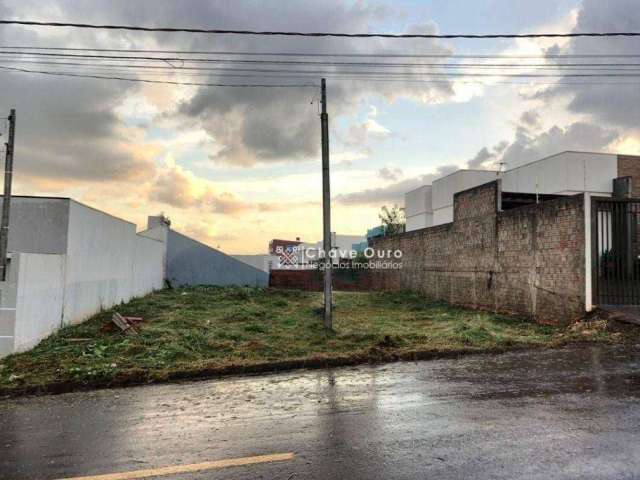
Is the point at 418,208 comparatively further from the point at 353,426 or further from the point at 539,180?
the point at 353,426

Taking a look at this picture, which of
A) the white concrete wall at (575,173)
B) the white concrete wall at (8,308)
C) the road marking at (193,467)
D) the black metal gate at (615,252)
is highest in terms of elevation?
the white concrete wall at (575,173)

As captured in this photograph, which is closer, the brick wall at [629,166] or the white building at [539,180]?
the brick wall at [629,166]

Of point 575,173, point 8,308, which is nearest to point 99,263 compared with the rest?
point 8,308

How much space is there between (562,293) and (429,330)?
3.71 metres

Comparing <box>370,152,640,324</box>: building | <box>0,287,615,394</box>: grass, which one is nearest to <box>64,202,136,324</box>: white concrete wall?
<box>0,287,615,394</box>: grass

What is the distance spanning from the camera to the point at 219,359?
8.27 meters

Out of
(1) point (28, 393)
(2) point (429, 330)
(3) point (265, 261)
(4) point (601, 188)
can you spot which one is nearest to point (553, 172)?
(4) point (601, 188)

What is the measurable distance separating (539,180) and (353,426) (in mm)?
36781

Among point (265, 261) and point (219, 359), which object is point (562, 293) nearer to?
point (219, 359)

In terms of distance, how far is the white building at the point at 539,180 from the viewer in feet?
109

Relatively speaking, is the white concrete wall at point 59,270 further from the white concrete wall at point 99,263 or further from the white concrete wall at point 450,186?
the white concrete wall at point 450,186

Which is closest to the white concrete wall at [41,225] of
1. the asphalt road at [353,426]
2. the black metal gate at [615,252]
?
the asphalt road at [353,426]

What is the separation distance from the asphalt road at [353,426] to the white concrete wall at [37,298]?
9.54 feet

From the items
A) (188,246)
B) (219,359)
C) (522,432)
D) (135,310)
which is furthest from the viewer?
(188,246)
